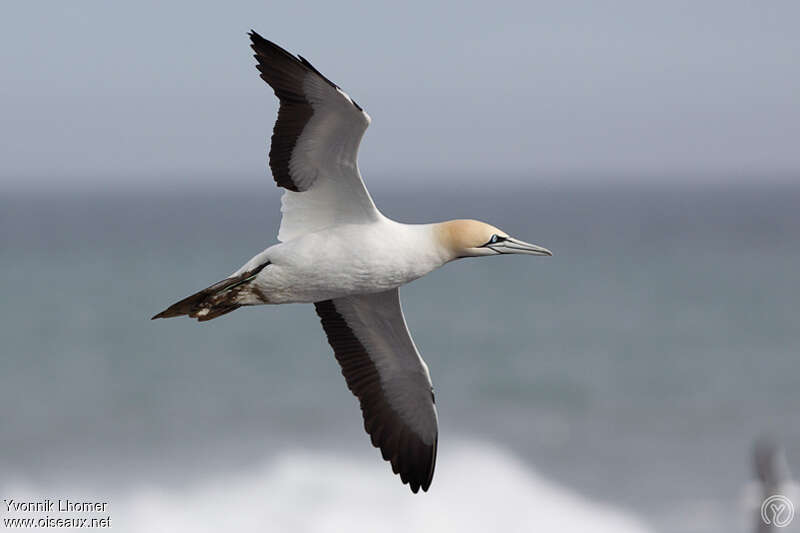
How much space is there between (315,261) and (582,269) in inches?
2288

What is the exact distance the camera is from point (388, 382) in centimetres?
1177

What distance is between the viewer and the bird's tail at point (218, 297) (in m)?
9.92

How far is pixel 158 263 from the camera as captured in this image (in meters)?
68.4

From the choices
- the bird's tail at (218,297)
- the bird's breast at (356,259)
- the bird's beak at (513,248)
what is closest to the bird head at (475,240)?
the bird's beak at (513,248)

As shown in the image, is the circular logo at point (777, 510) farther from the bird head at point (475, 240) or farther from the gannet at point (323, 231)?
the bird head at point (475, 240)

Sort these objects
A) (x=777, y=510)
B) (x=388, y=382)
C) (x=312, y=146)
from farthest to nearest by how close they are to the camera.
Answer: (x=388, y=382), (x=312, y=146), (x=777, y=510)

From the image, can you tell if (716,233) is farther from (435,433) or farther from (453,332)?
(435,433)

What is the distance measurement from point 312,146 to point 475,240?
4.82 feet

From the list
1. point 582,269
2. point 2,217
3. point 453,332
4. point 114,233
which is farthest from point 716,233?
point 2,217

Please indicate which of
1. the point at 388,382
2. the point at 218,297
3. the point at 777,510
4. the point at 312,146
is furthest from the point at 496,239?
the point at 777,510

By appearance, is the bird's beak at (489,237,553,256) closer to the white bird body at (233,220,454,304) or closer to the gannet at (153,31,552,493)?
the gannet at (153,31,552,493)

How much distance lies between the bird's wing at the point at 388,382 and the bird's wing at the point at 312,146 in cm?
155

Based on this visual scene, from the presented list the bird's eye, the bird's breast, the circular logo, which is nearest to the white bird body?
the bird's breast

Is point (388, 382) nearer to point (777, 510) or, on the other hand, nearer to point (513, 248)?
point (513, 248)
